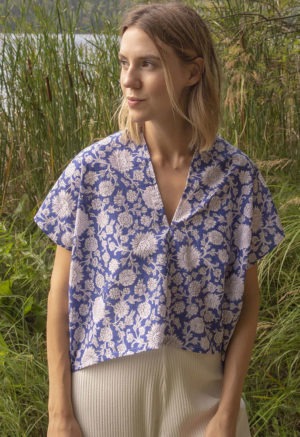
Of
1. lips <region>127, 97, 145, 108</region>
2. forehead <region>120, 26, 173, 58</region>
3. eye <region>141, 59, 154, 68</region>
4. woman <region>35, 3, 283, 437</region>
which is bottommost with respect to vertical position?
woman <region>35, 3, 283, 437</region>

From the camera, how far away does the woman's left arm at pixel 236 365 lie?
51.0 inches

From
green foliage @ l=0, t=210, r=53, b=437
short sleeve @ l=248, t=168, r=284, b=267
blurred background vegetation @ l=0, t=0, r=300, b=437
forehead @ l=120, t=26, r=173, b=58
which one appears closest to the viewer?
forehead @ l=120, t=26, r=173, b=58

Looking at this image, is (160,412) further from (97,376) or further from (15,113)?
(15,113)

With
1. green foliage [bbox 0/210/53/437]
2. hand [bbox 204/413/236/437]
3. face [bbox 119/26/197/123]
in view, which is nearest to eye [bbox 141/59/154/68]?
face [bbox 119/26/197/123]

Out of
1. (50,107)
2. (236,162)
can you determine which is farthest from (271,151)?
(236,162)

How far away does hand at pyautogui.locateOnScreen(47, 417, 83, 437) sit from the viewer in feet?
4.16

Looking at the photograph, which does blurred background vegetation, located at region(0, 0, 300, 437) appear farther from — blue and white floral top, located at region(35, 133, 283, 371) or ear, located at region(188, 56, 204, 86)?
ear, located at region(188, 56, 204, 86)

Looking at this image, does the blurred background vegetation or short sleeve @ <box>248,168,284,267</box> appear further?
the blurred background vegetation

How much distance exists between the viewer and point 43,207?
1337mm

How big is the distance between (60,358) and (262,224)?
0.41 metres

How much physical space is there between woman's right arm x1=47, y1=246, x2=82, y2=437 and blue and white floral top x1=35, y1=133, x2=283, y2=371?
0.02 metres

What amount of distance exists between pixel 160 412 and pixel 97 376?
0.11 m

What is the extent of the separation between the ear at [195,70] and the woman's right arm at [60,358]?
1.16ft

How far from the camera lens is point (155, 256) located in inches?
50.2
